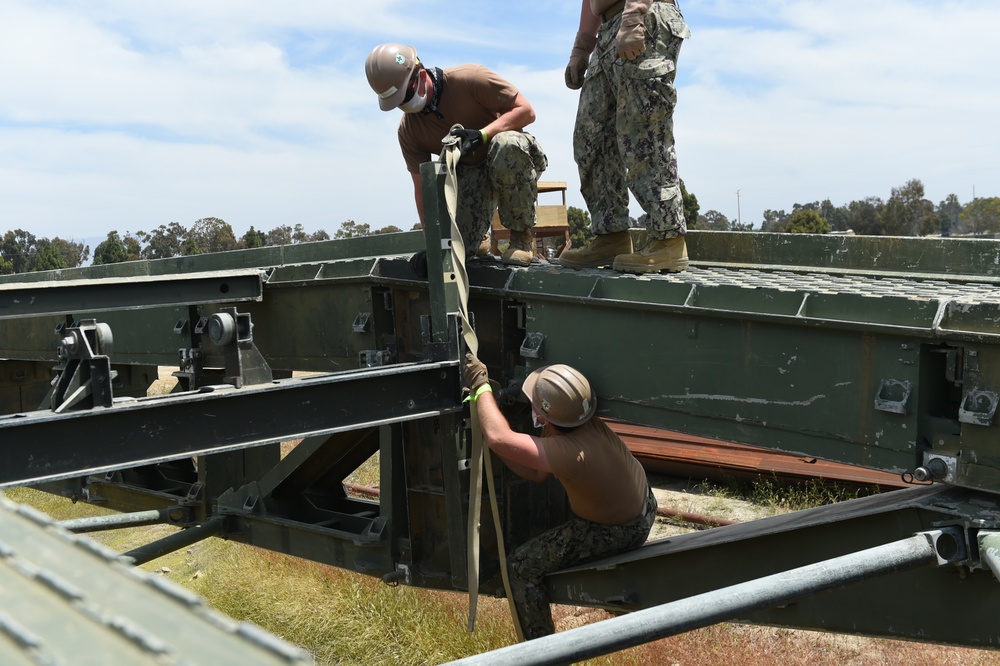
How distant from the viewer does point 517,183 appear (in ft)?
17.0

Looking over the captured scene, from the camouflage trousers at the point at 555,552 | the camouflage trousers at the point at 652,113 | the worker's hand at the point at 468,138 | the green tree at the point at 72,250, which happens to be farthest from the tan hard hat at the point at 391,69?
the green tree at the point at 72,250

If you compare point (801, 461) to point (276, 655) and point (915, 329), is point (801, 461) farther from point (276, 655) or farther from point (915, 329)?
point (276, 655)

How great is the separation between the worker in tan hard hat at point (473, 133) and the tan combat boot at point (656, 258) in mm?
616

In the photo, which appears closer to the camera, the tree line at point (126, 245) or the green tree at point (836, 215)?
the tree line at point (126, 245)

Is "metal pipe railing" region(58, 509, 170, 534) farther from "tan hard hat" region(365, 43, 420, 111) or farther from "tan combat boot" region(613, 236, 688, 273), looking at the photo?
"tan combat boot" region(613, 236, 688, 273)

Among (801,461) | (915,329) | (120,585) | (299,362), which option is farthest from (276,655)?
(801,461)

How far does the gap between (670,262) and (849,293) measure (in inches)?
48.8

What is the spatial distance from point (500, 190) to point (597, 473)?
170cm

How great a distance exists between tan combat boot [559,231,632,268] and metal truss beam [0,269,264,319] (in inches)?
71.1

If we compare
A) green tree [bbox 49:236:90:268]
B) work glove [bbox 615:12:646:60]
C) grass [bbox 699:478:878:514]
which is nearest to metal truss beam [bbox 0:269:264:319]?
work glove [bbox 615:12:646:60]

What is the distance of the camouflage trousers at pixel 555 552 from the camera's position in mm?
4504

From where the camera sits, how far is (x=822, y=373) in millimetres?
3590

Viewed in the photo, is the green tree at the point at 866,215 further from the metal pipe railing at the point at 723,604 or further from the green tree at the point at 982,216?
the metal pipe railing at the point at 723,604

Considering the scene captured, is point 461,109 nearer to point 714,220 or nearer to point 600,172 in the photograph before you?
point 600,172
